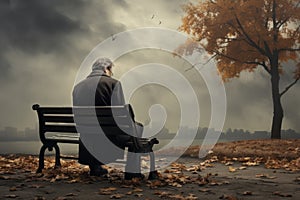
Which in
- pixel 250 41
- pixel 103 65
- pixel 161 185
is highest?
pixel 250 41

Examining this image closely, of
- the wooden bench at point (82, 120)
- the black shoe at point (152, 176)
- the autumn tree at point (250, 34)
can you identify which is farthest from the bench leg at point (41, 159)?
the autumn tree at point (250, 34)

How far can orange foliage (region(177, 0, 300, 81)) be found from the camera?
689 inches

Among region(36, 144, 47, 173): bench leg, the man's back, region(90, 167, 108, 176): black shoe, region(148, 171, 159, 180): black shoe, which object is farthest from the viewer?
region(36, 144, 47, 173): bench leg

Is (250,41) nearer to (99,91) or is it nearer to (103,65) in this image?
(103,65)

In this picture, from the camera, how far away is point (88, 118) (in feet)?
22.8

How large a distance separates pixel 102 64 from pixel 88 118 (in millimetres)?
1044

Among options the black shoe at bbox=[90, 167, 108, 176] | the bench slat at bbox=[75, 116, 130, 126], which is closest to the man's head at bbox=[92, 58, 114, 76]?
the bench slat at bbox=[75, 116, 130, 126]

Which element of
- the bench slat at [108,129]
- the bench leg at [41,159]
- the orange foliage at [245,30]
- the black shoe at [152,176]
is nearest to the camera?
the bench slat at [108,129]

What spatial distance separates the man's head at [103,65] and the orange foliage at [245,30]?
11.5m

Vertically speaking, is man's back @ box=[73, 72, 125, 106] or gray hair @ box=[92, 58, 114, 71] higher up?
gray hair @ box=[92, 58, 114, 71]

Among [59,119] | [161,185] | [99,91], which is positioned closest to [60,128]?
[59,119]

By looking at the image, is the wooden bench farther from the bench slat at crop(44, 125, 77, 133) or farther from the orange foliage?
the orange foliage

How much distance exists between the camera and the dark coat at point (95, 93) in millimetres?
6914

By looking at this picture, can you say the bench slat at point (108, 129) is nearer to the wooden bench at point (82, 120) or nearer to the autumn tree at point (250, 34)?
the wooden bench at point (82, 120)
